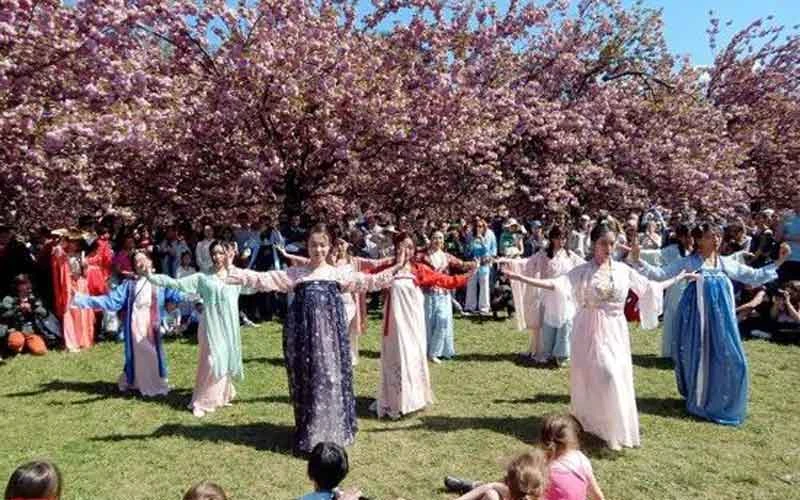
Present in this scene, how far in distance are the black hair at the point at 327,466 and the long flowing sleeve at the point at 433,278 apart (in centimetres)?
400

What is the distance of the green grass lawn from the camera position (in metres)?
5.31

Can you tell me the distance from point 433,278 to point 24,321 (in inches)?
257

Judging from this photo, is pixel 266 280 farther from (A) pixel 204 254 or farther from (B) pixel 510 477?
(A) pixel 204 254

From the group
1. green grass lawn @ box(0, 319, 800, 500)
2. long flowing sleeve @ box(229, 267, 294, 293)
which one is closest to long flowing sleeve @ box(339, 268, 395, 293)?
long flowing sleeve @ box(229, 267, 294, 293)

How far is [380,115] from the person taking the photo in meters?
12.1

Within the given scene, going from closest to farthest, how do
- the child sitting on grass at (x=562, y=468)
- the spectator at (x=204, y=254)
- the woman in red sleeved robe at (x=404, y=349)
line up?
the child sitting on grass at (x=562, y=468) → the woman in red sleeved robe at (x=404, y=349) → the spectator at (x=204, y=254)

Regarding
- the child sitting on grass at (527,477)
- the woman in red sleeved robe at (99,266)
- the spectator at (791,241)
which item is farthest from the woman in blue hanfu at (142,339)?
the spectator at (791,241)

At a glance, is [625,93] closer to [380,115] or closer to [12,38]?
[380,115]

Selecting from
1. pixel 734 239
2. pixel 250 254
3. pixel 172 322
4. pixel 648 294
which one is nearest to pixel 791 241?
pixel 734 239

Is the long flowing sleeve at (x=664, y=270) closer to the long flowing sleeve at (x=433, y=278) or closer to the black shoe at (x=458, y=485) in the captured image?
the long flowing sleeve at (x=433, y=278)

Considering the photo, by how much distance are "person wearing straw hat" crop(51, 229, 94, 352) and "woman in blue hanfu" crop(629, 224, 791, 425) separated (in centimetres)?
796

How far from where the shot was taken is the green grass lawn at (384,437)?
5.31 metres

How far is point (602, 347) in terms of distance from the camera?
5980mm

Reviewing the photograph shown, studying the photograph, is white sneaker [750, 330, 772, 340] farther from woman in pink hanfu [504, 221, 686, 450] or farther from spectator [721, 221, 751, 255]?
woman in pink hanfu [504, 221, 686, 450]
